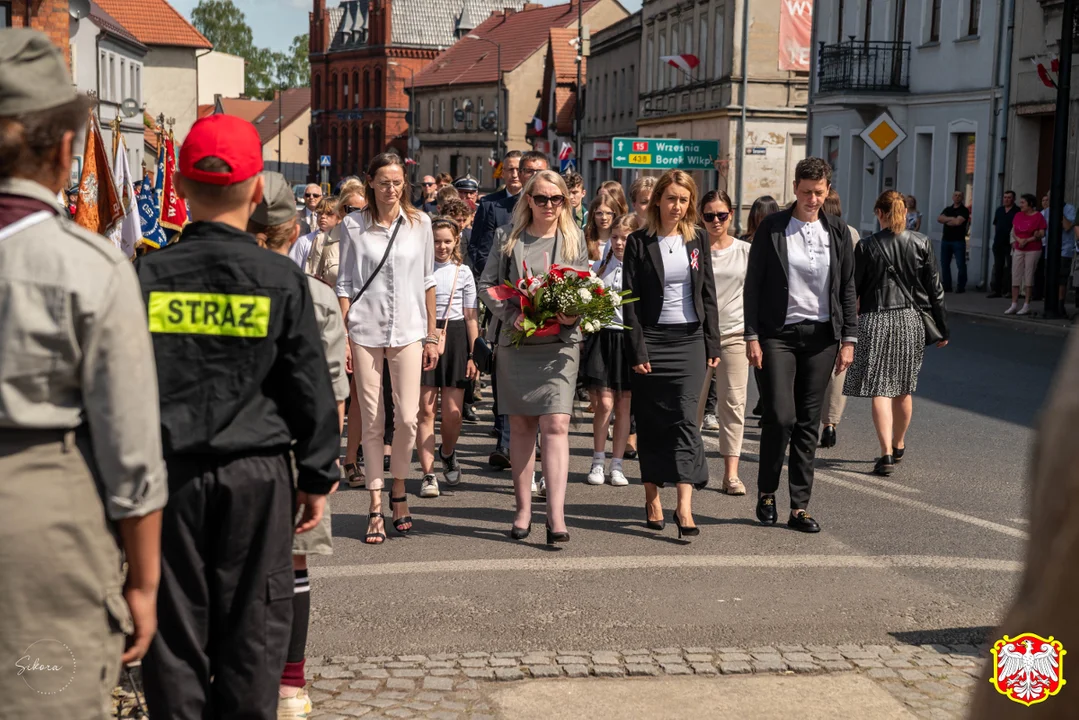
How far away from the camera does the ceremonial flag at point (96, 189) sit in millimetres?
11086

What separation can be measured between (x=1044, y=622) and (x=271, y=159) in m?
146

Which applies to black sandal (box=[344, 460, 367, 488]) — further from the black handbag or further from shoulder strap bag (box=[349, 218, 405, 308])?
the black handbag

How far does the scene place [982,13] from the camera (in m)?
31.9

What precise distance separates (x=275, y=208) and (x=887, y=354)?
258 inches

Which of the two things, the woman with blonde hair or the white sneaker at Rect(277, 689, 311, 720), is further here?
the woman with blonde hair

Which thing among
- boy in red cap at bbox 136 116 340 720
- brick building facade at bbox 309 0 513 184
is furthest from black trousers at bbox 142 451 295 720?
brick building facade at bbox 309 0 513 184

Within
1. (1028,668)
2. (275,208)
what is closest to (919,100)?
(275,208)

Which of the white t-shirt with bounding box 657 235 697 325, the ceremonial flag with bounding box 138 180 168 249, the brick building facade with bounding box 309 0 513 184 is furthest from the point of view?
the brick building facade with bounding box 309 0 513 184

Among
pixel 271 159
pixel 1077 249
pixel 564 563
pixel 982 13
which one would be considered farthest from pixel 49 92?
pixel 271 159

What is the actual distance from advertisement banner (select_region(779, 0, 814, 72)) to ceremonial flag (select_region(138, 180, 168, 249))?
40.4 meters

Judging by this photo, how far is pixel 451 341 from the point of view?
10.3 m

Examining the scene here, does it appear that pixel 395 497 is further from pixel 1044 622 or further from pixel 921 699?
pixel 1044 622

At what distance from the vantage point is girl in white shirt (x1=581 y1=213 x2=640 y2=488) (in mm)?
10148

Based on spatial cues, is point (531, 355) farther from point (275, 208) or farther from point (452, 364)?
point (275, 208)
